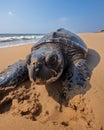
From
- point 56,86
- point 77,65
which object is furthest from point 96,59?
point 56,86

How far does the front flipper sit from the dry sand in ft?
0.25

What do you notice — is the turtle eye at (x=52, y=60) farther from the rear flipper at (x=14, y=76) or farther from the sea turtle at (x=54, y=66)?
the rear flipper at (x=14, y=76)

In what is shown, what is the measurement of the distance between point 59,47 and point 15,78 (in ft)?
2.55

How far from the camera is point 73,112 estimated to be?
2008 mm

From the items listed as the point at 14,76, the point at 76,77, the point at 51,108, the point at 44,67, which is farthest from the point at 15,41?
the point at 51,108

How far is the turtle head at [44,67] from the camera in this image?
219 centimetres

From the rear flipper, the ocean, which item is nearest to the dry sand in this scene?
the rear flipper

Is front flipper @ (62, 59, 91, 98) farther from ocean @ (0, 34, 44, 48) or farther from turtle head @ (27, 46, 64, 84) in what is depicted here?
ocean @ (0, 34, 44, 48)

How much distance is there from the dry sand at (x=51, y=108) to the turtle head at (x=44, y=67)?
20cm

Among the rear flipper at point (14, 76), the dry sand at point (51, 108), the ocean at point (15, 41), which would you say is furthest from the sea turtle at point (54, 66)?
the ocean at point (15, 41)

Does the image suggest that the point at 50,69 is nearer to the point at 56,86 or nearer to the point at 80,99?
the point at 56,86

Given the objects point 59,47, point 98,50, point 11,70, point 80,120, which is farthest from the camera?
point 98,50

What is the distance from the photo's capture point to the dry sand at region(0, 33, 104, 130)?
165 centimetres

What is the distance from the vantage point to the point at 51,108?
2.14m
